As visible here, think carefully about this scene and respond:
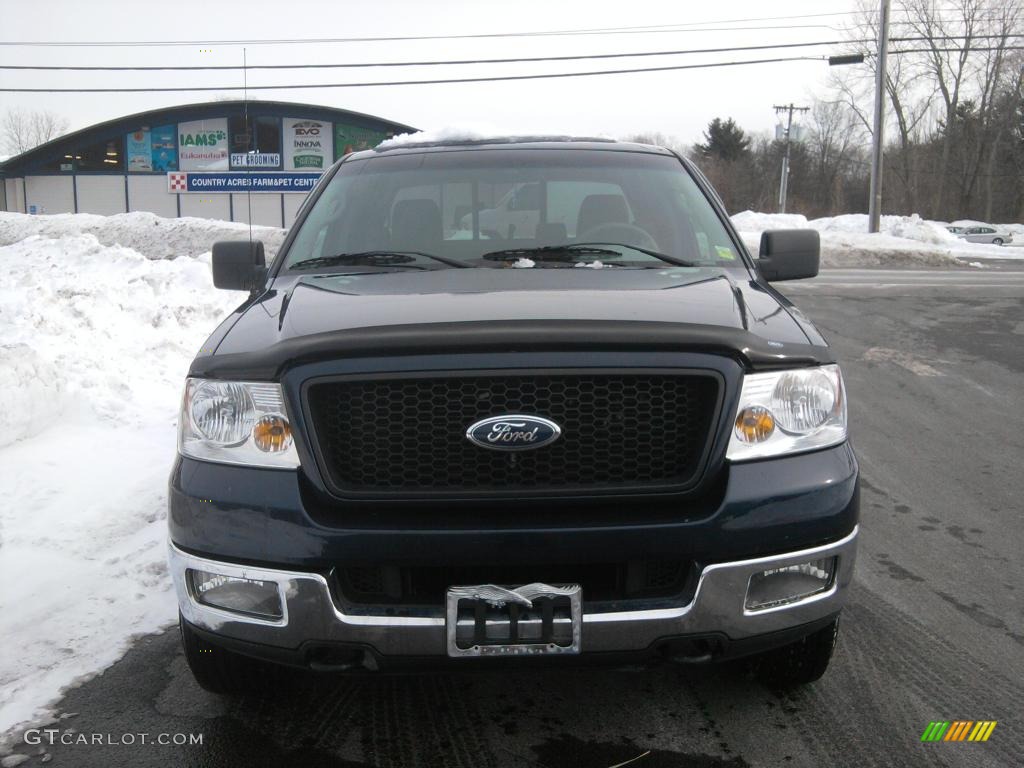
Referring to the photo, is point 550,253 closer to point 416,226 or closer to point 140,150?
point 416,226

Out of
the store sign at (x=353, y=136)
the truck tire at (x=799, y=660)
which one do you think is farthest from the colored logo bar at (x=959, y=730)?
the store sign at (x=353, y=136)

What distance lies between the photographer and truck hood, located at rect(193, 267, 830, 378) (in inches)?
92.8

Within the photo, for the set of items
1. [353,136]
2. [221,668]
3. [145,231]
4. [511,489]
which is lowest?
[221,668]

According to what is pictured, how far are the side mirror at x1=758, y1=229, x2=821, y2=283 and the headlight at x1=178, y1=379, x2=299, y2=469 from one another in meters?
2.21

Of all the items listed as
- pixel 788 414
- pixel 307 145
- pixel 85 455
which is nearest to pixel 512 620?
pixel 788 414

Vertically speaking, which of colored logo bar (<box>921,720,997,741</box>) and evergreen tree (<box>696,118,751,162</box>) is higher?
evergreen tree (<box>696,118,751,162</box>)

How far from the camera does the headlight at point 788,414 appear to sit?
7.84 ft

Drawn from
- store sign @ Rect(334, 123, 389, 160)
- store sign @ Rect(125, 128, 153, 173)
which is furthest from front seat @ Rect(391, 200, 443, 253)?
store sign @ Rect(125, 128, 153, 173)

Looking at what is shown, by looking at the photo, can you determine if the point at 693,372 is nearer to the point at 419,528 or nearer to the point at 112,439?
the point at 419,528

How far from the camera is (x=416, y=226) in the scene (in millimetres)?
3658

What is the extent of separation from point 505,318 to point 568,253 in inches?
41.0

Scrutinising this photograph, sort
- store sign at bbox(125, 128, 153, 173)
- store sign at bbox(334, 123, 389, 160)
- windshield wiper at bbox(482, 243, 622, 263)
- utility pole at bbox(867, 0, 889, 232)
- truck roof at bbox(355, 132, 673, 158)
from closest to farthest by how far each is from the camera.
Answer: windshield wiper at bbox(482, 243, 622, 263), truck roof at bbox(355, 132, 673, 158), utility pole at bbox(867, 0, 889, 232), store sign at bbox(334, 123, 389, 160), store sign at bbox(125, 128, 153, 173)

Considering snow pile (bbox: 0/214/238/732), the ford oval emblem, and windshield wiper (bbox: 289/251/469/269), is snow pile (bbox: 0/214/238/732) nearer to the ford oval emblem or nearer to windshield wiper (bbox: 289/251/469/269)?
windshield wiper (bbox: 289/251/469/269)

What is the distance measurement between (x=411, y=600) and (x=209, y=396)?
79cm
